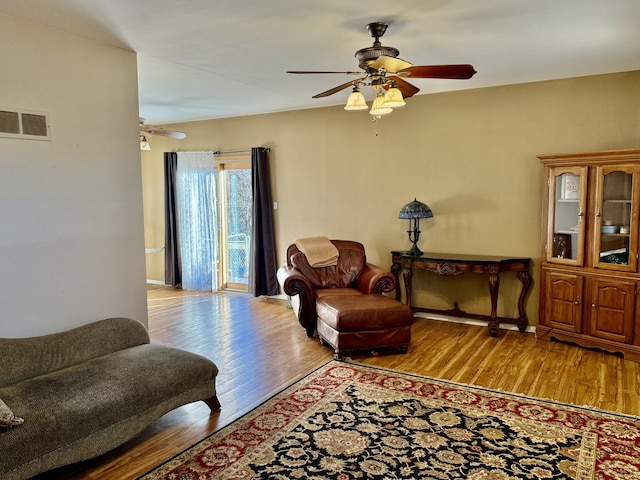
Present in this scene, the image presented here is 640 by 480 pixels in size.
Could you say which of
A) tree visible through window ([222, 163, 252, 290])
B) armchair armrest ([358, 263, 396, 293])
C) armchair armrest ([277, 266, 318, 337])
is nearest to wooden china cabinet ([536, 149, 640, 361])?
armchair armrest ([358, 263, 396, 293])

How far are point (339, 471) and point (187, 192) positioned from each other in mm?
5588

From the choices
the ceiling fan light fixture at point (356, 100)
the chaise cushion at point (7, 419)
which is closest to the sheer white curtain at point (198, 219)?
the ceiling fan light fixture at point (356, 100)

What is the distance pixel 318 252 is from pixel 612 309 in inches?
111

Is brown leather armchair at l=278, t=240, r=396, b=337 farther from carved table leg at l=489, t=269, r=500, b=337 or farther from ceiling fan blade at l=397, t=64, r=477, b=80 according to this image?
ceiling fan blade at l=397, t=64, r=477, b=80

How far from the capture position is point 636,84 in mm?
4242

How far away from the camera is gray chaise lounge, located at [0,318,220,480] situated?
216cm

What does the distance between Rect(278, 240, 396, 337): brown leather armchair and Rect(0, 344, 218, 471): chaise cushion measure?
1.65 meters

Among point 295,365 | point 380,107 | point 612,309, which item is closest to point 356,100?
point 380,107

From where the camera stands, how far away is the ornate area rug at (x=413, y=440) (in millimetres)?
2379

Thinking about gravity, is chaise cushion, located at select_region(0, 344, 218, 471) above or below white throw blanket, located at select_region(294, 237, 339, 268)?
below

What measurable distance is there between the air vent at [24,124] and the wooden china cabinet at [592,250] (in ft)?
13.6

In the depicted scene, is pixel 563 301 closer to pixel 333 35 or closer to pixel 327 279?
pixel 327 279

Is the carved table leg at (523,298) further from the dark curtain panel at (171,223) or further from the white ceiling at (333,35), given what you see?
the dark curtain panel at (171,223)

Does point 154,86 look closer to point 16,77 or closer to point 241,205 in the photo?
point 16,77
